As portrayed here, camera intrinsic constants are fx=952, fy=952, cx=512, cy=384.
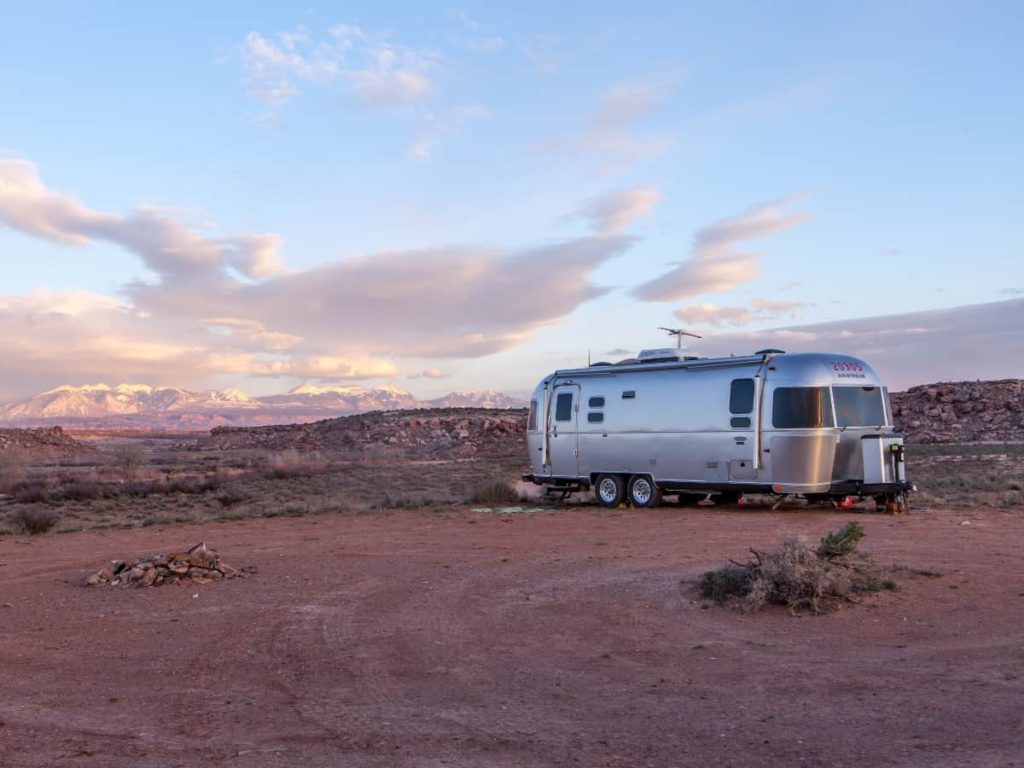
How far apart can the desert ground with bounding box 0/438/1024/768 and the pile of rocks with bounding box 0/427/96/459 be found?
48.3m

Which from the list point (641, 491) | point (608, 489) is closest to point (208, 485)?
point (608, 489)

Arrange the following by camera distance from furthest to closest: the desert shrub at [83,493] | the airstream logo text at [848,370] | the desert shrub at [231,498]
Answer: the desert shrub at [83,493] < the desert shrub at [231,498] < the airstream logo text at [848,370]

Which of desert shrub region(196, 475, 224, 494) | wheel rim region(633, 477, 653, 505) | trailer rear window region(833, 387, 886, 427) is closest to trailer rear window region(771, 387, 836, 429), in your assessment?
trailer rear window region(833, 387, 886, 427)

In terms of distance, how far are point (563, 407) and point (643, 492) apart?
2596 mm

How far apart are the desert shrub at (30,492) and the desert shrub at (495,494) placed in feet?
40.5

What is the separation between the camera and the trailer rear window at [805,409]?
17.2 meters

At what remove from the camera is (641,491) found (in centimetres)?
2012

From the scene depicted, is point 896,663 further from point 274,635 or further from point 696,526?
point 696,526

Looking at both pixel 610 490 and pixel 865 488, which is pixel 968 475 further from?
pixel 610 490

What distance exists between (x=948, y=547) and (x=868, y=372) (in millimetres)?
5775

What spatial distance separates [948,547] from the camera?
13.2 meters

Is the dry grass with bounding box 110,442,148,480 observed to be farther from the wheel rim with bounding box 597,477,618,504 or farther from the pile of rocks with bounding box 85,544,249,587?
the pile of rocks with bounding box 85,544,249,587

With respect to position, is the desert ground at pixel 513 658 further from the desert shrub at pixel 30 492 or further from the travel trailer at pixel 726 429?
the desert shrub at pixel 30 492

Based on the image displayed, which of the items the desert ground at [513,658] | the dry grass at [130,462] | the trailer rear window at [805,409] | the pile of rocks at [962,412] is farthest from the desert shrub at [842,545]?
the pile of rocks at [962,412]
